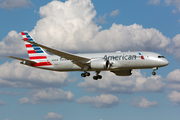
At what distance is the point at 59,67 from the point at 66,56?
6.65 m

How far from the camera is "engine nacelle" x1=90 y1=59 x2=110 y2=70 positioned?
56.3 metres

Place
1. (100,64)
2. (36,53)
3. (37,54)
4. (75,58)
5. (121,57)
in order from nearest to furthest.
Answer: (100,64), (121,57), (75,58), (37,54), (36,53)

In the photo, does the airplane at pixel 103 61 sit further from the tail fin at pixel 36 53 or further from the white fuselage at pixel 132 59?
the tail fin at pixel 36 53

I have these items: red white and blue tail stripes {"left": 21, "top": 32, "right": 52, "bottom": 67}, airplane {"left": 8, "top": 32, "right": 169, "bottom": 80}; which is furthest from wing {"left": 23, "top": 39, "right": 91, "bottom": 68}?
red white and blue tail stripes {"left": 21, "top": 32, "right": 52, "bottom": 67}

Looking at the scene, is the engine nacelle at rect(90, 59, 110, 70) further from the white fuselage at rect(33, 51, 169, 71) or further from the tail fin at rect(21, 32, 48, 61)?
the tail fin at rect(21, 32, 48, 61)

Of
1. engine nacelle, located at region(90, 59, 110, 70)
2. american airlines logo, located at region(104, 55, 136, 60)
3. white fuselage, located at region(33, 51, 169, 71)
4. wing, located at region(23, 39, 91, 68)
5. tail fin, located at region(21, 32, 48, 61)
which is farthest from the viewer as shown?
tail fin, located at region(21, 32, 48, 61)

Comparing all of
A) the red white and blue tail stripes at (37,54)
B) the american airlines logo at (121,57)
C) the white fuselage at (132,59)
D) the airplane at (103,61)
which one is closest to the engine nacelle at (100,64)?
the airplane at (103,61)

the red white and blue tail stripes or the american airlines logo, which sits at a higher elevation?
the red white and blue tail stripes

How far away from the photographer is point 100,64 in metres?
56.5

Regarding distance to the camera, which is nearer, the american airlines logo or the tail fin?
the american airlines logo

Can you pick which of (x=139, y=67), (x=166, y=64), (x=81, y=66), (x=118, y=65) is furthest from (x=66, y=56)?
(x=166, y=64)

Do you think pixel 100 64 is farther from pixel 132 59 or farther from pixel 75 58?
pixel 132 59

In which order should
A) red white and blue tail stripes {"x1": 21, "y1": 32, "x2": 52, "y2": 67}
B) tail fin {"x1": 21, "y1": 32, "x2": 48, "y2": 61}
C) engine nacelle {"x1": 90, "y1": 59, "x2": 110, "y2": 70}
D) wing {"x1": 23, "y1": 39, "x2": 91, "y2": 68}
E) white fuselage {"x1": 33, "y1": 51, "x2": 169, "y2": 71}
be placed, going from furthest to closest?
tail fin {"x1": 21, "y1": 32, "x2": 48, "y2": 61} < red white and blue tail stripes {"x1": 21, "y1": 32, "x2": 52, "y2": 67} < white fuselage {"x1": 33, "y1": 51, "x2": 169, "y2": 71} < engine nacelle {"x1": 90, "y1": 59, "x2": 110, "y2": 70} < wing {"x1": 23, "y1": 39, "x2": 91, "y2": 68}

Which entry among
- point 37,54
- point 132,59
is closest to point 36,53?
point 37,54
